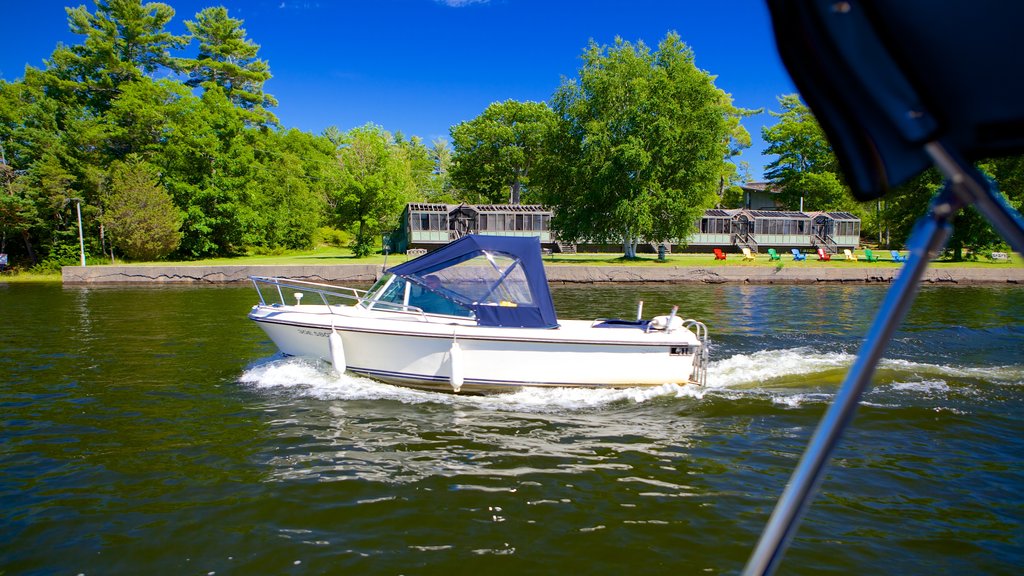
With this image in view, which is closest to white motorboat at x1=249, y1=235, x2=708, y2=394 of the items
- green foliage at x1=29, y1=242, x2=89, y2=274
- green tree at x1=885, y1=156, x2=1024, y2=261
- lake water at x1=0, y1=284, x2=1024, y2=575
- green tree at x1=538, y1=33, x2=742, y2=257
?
lake water at x1=0, y1=284, x2=1024, y2=575

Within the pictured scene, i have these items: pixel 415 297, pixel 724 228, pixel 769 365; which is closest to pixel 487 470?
pixel 415 297

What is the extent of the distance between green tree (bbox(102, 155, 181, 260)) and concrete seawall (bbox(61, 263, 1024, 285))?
6.97 meters

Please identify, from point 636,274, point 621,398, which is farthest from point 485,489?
point 636,274

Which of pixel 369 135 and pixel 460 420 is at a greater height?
pixel 369 135

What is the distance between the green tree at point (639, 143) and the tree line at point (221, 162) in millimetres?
102

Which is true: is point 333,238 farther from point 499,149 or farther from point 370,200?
point 499,149

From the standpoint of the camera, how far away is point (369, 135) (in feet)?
191

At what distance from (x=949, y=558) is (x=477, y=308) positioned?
706 centimetres

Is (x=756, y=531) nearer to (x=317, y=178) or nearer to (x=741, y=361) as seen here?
(x=741, y=361)

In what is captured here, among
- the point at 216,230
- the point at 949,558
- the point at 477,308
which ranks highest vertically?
the point at 216,230

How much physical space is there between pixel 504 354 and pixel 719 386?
4.09 m

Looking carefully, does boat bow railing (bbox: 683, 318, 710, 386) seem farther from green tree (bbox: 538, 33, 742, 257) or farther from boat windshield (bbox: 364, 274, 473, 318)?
→ green tree (bbox: 538, 33, 742, 257)

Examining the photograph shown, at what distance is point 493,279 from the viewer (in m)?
10.5

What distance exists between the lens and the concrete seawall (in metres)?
32.9
